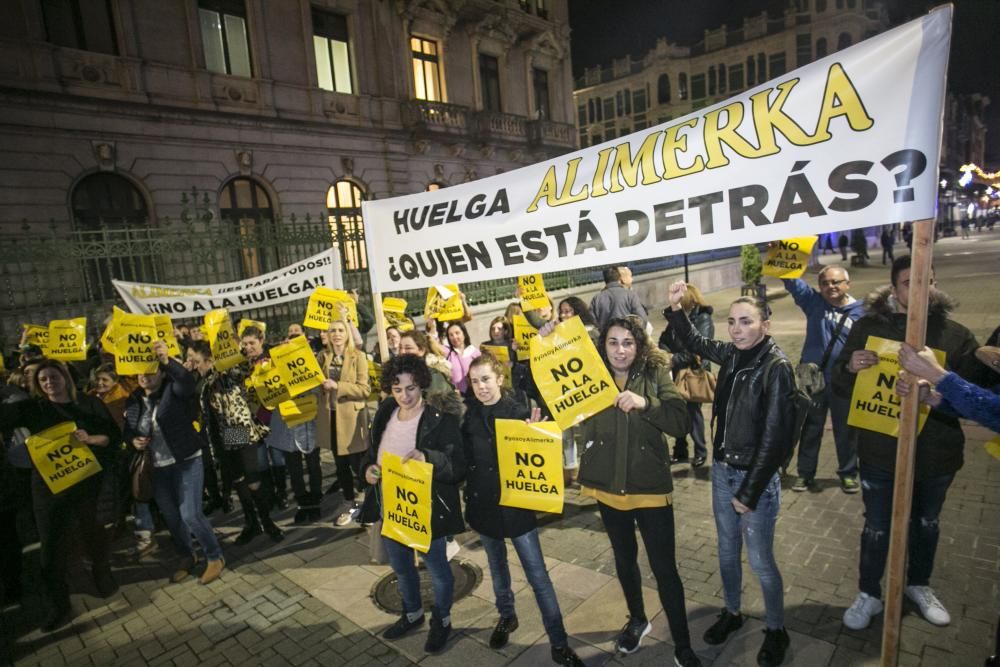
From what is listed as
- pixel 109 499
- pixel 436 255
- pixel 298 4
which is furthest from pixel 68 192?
pixel 436 255

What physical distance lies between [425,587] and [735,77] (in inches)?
2664

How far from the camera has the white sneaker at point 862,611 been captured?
3.43m

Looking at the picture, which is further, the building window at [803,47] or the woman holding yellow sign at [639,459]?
the building window at [803,47]

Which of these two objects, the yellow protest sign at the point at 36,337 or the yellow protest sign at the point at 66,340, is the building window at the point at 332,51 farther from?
the yellow protest sign at the point at 66,340

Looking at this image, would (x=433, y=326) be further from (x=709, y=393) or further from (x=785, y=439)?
(x=785, y=439)

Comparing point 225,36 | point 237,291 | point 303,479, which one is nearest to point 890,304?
point 303,479

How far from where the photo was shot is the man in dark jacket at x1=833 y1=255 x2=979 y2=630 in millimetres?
3266

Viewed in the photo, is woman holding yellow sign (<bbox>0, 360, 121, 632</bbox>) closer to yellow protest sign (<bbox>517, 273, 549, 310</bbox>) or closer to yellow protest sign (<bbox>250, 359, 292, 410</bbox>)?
yellow protest sign (<bbox>250, 359, 292, 410</bbox>)

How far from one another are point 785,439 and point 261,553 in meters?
4.83

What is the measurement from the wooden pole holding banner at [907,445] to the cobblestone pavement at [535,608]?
2.65 ft

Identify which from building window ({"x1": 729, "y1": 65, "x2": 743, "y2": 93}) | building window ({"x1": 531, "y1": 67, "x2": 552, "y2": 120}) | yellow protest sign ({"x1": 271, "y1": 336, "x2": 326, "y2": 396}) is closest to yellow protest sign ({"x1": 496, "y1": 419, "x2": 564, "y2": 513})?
yellow protest sign ({"x1": 271, "y1": 336, "x2": 326, "y2": 396})

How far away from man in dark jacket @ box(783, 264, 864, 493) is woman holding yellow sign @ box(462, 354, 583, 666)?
327 cm

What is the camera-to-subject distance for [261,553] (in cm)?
535

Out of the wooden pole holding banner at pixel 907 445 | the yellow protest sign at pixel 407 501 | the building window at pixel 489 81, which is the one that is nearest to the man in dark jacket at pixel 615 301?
the yellow protest sign at pixel 407 501
